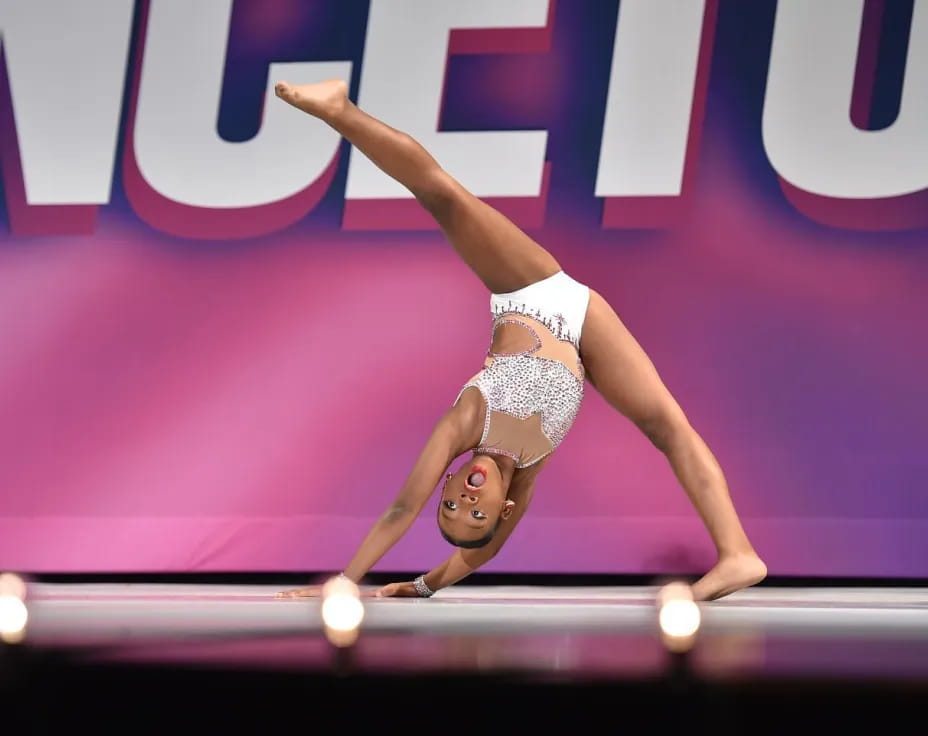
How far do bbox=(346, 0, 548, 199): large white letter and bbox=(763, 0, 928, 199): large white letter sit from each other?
87 centimetres

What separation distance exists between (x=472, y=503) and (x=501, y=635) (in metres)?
0.73

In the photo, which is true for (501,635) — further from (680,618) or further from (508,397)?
(508,397)

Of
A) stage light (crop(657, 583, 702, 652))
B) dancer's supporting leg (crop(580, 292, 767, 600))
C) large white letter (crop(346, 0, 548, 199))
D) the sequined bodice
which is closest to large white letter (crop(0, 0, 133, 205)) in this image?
large white letter (crop(346, 0, 548, 199))

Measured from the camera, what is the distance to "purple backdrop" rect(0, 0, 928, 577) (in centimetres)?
390

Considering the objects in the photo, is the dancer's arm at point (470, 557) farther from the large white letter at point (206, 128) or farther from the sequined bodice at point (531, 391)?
the large white letter at point (206, 128)

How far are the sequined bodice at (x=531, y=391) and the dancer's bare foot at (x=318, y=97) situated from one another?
0.73m

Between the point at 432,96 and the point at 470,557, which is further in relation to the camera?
the point at 432,96

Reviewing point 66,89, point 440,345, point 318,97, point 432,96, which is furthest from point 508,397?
point 66,89

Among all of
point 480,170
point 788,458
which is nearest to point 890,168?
point 788,458

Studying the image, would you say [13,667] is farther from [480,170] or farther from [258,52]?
[258,52]

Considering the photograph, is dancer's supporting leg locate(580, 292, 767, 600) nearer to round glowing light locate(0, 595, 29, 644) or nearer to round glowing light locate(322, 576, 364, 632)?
round glowing light locate(322, 576, 364, 632)

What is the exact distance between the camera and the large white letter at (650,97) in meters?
4.04

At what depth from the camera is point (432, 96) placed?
13.6ft

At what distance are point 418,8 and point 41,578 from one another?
2538 millimetres
